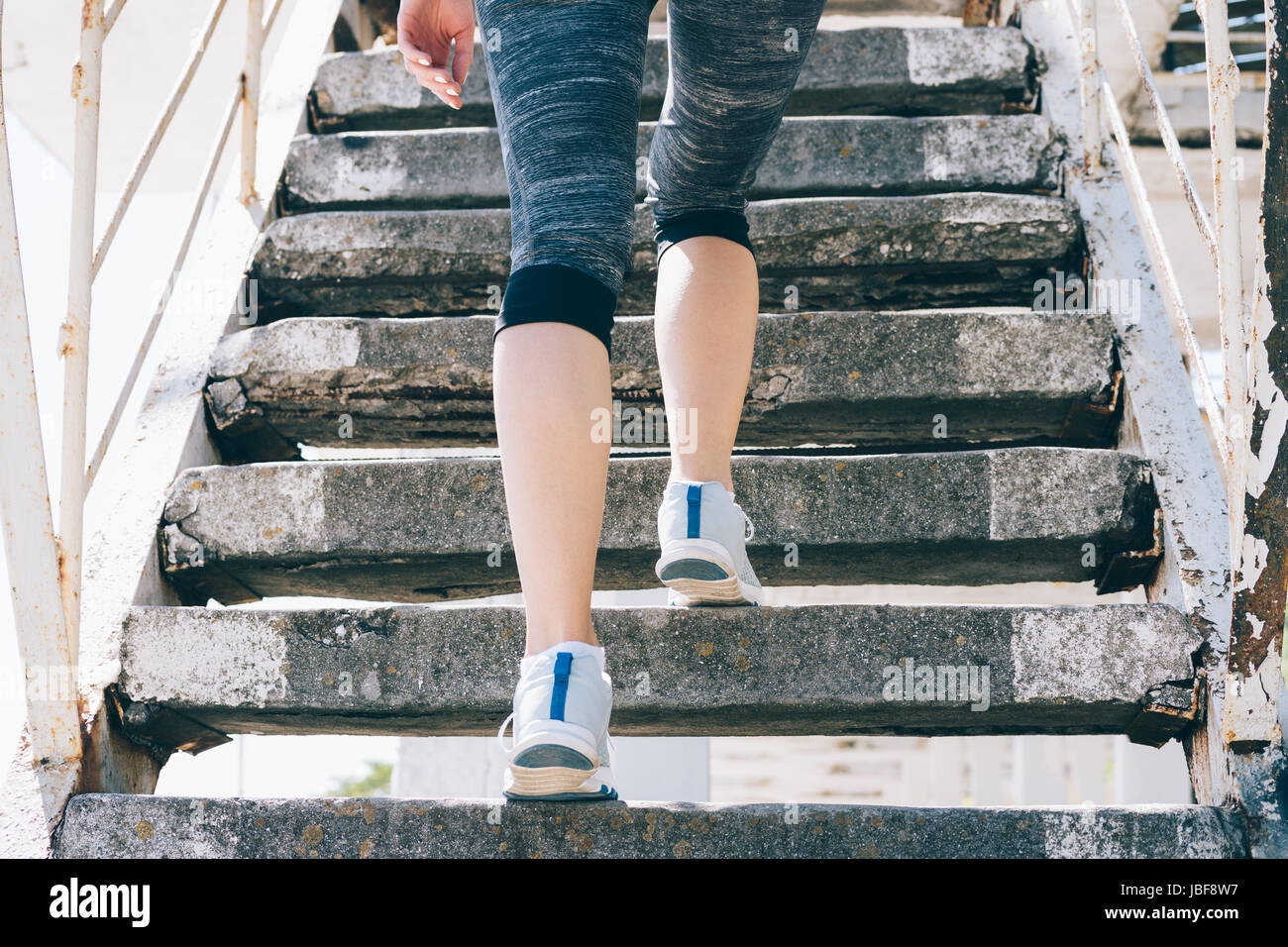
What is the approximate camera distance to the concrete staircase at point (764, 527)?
119 cm

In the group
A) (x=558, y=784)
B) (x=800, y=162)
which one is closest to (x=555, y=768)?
(x=558, y=784)

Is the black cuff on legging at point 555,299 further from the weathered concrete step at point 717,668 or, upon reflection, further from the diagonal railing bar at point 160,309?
the diagonal railing bar at point 160,309

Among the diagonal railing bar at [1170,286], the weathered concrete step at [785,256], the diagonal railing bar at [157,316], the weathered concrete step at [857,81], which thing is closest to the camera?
the diagonal railing bar at [1170,286]

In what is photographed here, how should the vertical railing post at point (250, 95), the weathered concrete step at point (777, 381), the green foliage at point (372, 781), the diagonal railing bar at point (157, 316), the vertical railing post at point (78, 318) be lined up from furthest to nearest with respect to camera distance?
the green foliage at point (372, 781) → the vertical railing post at point (250, 95) → the weathered concrete step at point (777, 381) → the diagonal railing bar at point (157, 316) → the vertical railing post at point (78, 318)

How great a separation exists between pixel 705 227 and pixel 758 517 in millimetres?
420

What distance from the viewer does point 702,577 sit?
1.30 metres

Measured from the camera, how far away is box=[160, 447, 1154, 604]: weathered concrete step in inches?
59.2

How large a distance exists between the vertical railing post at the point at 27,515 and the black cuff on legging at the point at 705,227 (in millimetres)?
755

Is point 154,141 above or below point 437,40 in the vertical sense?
above

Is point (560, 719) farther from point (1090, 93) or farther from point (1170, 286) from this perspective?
point (1090, 93)

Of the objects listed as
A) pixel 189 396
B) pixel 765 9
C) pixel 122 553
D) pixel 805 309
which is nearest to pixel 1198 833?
pixel 765 9

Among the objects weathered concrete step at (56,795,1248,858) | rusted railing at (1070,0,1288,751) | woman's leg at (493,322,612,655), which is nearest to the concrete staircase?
weathered concrete step at (56,795,1248,858)

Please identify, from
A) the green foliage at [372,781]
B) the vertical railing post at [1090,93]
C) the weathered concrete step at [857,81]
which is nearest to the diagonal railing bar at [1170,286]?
the vertical railing post at [1090,93]

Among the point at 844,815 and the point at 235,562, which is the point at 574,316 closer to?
the point at 844,815
